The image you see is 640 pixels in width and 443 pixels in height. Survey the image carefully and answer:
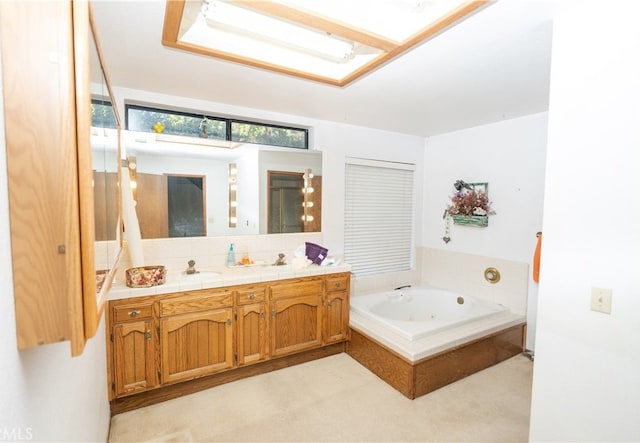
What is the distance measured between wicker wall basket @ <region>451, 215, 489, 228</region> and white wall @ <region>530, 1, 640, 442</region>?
83.7 inches

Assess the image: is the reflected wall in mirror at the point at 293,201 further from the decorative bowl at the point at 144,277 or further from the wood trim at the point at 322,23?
the wood trim at the point at 322,23

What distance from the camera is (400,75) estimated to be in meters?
2.22

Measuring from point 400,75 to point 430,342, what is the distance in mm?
2153

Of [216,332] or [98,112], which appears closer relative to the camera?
[98,112]

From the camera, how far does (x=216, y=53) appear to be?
187cm

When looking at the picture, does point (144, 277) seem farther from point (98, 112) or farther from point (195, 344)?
point (98, 112)

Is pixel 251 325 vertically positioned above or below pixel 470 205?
below

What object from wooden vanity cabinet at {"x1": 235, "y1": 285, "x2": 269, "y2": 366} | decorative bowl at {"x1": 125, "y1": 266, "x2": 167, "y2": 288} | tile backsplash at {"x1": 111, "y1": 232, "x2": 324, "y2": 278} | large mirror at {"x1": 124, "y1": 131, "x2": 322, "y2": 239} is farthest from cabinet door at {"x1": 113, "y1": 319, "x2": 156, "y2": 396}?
large mirror at {"x1": 124, "y1": 131, "x2": 322, "y2": 239}

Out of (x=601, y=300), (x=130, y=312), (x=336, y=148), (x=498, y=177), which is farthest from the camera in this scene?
(x=336, y=148)

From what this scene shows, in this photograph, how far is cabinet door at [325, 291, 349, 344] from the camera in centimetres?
307

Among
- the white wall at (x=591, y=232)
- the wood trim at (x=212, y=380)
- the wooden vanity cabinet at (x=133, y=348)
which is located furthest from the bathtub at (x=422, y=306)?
the wooden vanity cabinet at (x=133, y=348)

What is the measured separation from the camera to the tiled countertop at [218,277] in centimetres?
224

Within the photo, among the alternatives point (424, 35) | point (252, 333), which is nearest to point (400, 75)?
point (424, 35)

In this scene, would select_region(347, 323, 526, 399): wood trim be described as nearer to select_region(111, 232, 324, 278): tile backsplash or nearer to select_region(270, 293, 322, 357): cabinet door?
select_region(270, 293, 322, 357): cabinet door
